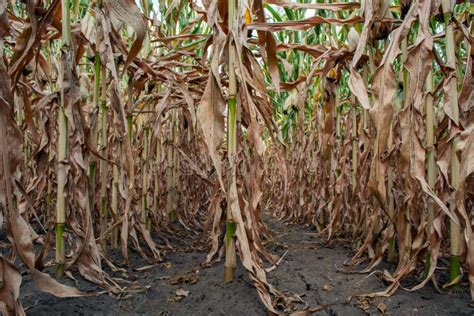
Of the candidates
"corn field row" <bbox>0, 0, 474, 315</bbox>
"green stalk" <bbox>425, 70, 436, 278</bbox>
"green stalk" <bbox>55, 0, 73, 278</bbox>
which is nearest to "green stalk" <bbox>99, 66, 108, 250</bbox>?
"corn field row" <bbox>0, 0, 474, 315</bbox>

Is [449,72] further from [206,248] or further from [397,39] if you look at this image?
[206,248]

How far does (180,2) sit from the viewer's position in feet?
8.91

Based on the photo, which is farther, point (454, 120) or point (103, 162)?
point (103, 162)

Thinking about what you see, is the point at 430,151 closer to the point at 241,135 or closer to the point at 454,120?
the point at 454,120

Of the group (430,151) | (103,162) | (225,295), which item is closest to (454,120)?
(430,151)

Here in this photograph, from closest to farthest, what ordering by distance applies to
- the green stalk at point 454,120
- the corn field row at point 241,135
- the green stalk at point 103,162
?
the corn field row at point 241,135
the green stalk at point 454,120
the green stalk at point 103,162

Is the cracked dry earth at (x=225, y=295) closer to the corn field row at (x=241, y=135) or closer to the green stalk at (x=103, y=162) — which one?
the corn field row at (x=241, y=135)

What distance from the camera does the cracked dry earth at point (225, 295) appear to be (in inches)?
47.2

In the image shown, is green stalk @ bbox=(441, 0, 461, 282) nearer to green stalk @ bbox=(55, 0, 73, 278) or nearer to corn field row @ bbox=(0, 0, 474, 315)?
corn field row @ bbox=(0, 0, 474, 315)

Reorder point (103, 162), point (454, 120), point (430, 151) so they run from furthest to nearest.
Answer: point (103, 162) < point (430, 151) < point (454, 120)

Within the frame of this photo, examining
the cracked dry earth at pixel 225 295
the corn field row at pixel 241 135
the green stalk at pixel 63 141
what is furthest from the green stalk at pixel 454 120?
the green stalk at pixel 63 141

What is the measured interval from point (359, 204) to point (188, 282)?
1111mm

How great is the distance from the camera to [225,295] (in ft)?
4.30

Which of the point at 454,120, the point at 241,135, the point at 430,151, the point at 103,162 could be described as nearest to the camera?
the point at 454,120
